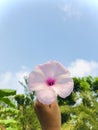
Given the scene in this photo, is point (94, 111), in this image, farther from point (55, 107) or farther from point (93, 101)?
point (55, 107)

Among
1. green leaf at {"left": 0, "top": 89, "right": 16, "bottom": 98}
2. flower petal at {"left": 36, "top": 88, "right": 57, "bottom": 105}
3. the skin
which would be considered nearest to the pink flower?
flower petal at {"left": 36, "top": 88, "right": 57, "bottom": 105}

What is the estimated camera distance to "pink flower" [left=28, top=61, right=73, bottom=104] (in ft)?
4.08

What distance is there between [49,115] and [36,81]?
241mm

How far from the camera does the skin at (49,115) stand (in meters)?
1.43

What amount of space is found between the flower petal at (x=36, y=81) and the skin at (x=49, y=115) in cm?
18

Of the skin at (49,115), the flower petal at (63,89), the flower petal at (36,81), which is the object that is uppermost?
the flower petal at (36,81)

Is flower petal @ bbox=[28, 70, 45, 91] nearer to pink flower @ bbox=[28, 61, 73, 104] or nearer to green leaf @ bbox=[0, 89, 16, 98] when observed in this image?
pink flower @ bbox=[28, 61, 73, 104]

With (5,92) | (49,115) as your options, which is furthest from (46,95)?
(5,92)

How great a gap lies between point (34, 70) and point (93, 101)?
35.6 ft

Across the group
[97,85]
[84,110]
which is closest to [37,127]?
[84,110]

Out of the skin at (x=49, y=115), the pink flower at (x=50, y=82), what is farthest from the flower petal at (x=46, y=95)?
the skin at (x=49, y=115)

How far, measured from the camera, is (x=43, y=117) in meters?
1.46

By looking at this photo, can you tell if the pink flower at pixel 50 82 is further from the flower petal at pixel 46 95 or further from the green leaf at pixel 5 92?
the green leaf at pixel 5 92

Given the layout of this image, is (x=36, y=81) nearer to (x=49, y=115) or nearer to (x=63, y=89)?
(x=63, y=89)
